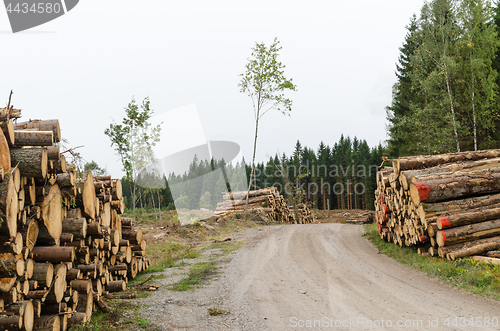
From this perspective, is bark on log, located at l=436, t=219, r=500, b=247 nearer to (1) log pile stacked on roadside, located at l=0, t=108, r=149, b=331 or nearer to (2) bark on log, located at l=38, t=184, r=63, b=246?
(1) log pile stacked on roadside, located at l=0, t=108, r=149, b=331

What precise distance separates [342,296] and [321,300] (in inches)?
21.2

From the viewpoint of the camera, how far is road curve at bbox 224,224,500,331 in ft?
17.8

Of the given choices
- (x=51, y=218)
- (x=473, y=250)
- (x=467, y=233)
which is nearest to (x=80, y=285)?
(x=51, y=218)

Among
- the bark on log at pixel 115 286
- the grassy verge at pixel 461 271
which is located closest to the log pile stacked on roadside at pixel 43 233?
the bark on log at pixel 115 286

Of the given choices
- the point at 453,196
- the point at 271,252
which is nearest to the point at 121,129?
the point at 271,252

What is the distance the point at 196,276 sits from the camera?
9109mm

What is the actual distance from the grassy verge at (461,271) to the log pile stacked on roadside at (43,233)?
7.79 m

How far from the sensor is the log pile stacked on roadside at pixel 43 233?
4.26 metres

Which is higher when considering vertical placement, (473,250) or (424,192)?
(424,192)

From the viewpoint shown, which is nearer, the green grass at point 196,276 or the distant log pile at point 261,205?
the green grass at point 196,276

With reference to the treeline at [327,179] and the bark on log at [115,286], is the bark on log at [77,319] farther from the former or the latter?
the treeline at [327,179]

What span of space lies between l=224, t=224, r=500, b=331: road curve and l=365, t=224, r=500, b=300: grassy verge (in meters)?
0.29

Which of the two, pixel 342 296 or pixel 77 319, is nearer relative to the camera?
pixel 77 319

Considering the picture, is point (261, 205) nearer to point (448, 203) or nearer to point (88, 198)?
point (448, 203)
